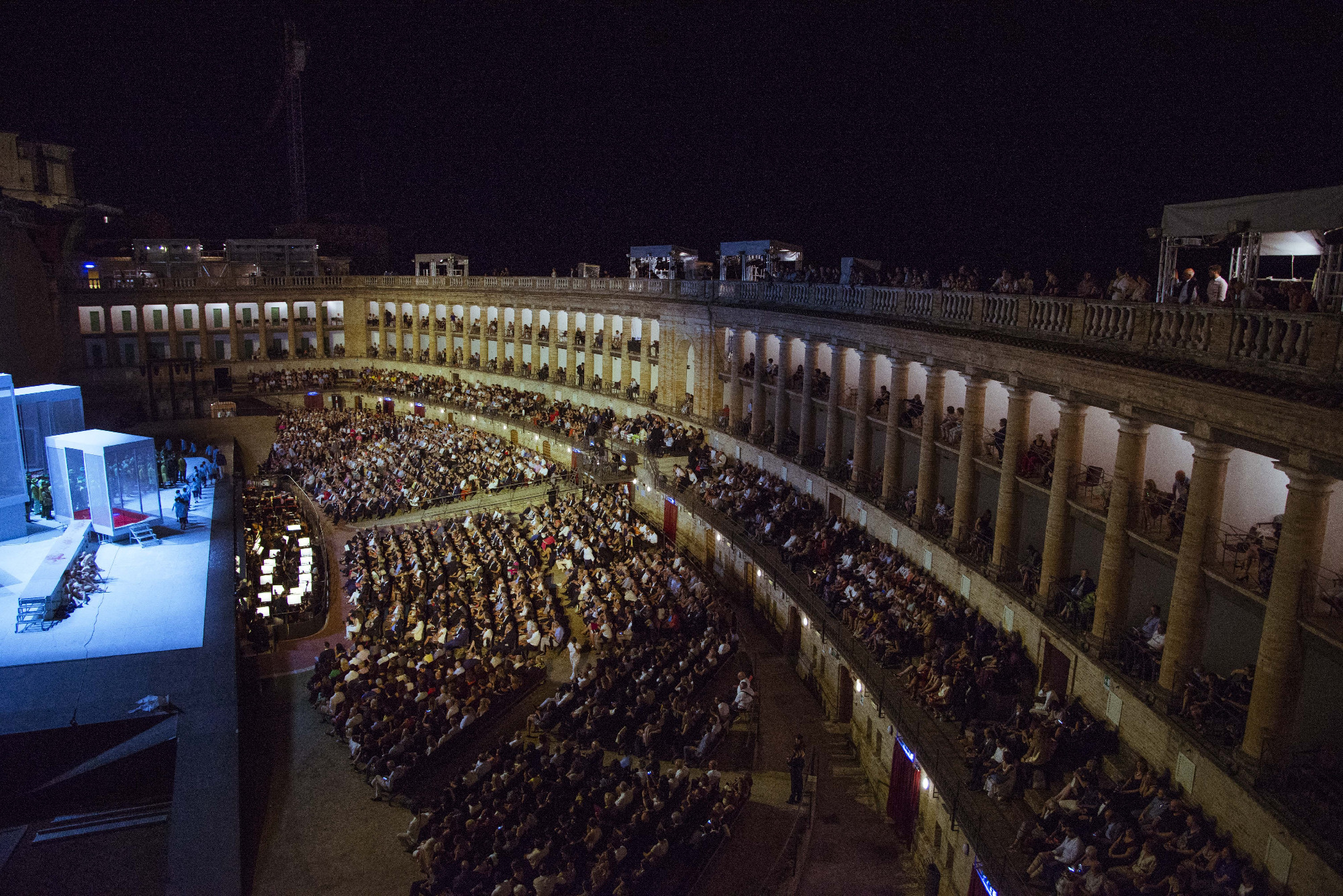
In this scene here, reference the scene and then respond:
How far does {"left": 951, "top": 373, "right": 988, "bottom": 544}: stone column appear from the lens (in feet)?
73.3

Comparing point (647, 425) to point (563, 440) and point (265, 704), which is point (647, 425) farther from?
point (265, 704)

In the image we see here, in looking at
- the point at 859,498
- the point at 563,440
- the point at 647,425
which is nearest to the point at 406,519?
the point at 563,440

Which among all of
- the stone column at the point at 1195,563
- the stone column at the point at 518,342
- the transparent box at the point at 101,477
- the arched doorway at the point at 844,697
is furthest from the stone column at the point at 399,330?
the stone column at the point at 1195,563

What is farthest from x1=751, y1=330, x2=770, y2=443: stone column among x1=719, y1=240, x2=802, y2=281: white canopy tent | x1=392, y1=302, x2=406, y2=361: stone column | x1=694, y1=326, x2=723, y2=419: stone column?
x1=392, y1=302, x2=406, y2=361: stone column

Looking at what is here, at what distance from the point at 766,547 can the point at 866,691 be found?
847 centimetres

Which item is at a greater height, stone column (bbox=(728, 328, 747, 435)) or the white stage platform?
stone column (bbox=(728, 328, 747, 435))

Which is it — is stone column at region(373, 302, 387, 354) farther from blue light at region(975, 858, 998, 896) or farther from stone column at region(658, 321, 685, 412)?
blue light at region(975, 858, 998, 896)

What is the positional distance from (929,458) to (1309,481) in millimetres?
12903

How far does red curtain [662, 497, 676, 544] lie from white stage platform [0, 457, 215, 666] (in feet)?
60.3

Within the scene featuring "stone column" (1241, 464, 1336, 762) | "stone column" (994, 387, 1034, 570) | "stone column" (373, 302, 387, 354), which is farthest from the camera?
"stone column" (373, 302, 387, 354)

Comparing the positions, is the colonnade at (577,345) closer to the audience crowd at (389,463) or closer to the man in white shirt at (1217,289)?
the audience crowd at (389,463)

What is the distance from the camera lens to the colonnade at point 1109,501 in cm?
1261

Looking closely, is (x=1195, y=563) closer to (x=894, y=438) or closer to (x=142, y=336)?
(x=894, y=438)

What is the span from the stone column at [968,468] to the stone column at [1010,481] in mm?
1225
